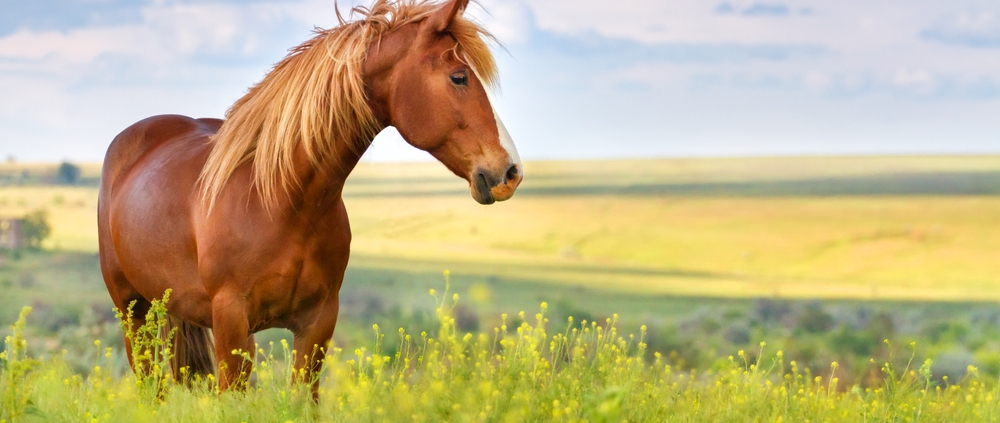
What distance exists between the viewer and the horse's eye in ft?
14.2

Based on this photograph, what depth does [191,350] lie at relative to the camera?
616 centimetres

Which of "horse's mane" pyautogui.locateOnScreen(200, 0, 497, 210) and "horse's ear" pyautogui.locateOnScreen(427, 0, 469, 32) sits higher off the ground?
"horse's ear" pyautogui.locateOnScreen(427, 0, 469, 32)

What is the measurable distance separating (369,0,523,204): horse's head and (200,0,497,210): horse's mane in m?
0.04

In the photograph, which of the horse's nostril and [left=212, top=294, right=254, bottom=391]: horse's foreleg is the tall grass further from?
the horse's nostril

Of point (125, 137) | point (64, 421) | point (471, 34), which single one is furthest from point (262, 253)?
point (125, 137)

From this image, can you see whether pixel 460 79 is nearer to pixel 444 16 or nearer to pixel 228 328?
pixel 444 16

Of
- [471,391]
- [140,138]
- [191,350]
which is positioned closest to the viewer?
[471,391]

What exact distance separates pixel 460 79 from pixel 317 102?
752 mm

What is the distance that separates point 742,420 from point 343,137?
95.5 inches

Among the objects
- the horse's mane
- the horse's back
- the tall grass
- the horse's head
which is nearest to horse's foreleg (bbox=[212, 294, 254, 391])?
the tall grass

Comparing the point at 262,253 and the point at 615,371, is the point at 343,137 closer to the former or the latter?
the point at 262,253

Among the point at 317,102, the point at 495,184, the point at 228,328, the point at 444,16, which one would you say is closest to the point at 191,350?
the point at 228,328

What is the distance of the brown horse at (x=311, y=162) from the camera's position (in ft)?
14.2

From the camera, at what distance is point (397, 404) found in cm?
390
